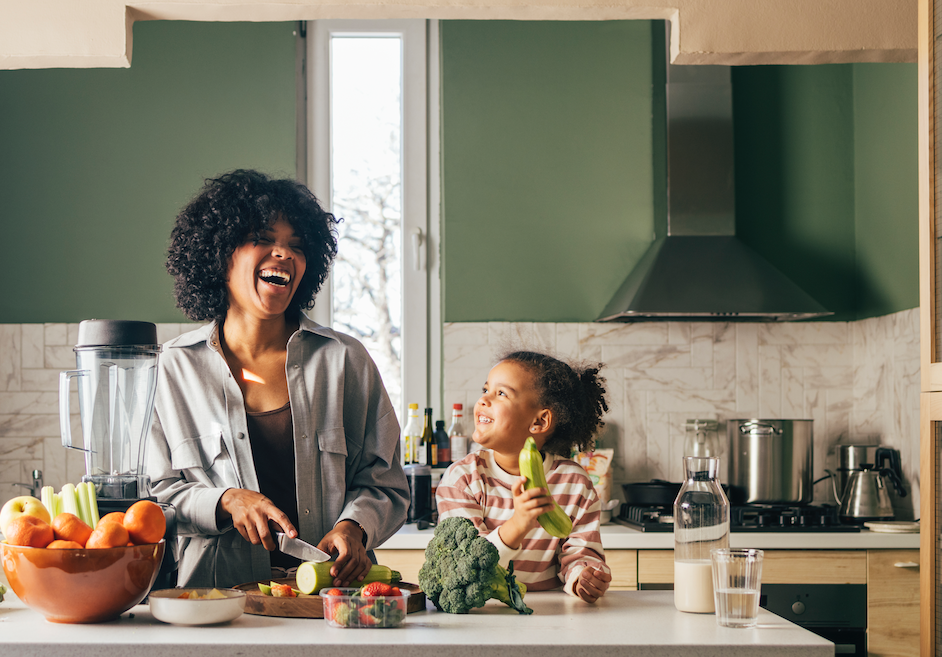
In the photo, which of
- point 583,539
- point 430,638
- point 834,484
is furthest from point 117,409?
point 834,484

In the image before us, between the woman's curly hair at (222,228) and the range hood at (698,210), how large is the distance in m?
1.60

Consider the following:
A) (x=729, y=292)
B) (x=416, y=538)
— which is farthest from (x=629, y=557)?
(x=729, y=292)

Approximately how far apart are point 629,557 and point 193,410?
157cm

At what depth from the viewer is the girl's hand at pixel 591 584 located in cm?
145

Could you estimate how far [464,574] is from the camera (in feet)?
4.35

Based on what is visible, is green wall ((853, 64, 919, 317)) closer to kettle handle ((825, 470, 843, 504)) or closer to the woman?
kettle handle ((825, 470, 843, 504))

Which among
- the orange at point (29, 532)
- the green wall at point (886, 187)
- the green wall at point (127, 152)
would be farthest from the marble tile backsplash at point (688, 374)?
the orange at point (29, 532)

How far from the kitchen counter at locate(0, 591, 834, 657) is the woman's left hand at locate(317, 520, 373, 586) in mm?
117

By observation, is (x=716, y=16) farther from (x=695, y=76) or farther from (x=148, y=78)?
(x=148, y=78)

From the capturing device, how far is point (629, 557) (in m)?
2.71

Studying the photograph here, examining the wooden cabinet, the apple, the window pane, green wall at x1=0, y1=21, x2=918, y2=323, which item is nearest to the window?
the window pane

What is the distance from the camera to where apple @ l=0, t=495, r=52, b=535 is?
1299 mm

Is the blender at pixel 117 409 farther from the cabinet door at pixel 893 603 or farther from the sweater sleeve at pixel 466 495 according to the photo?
the cabinet door at pixel 893 603

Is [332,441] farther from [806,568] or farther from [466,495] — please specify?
[806,568]
